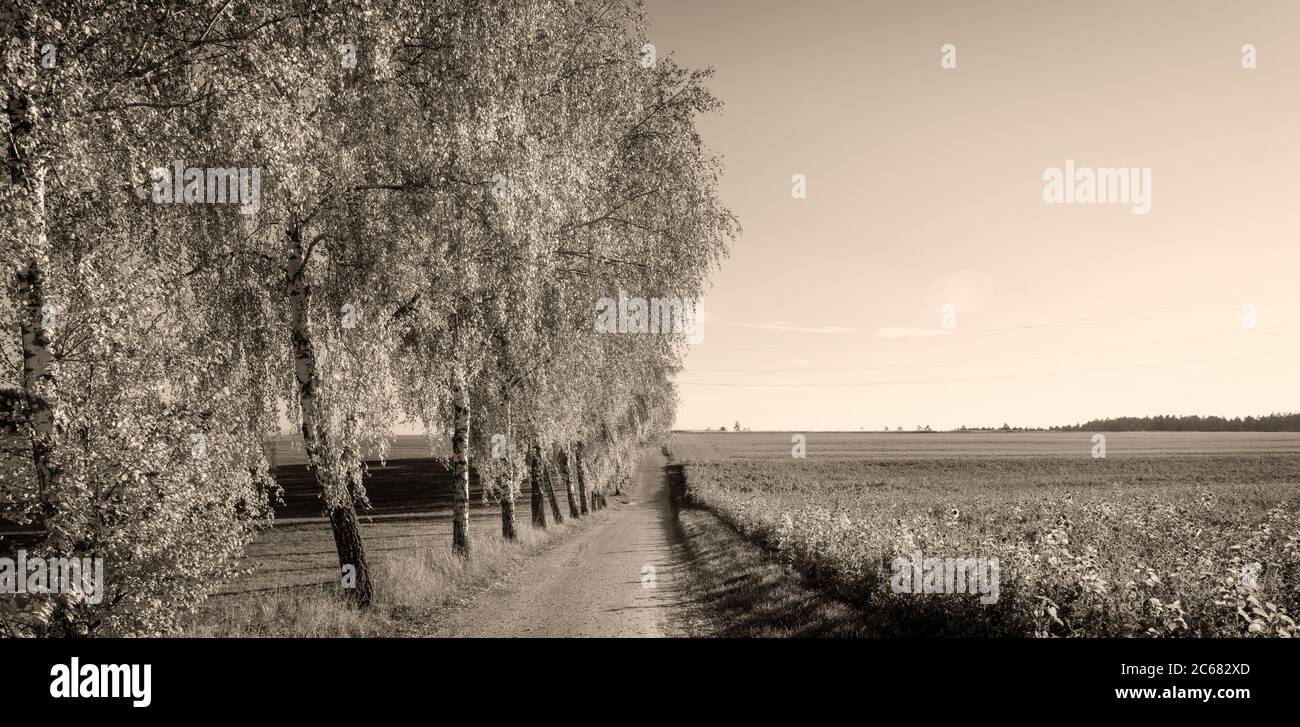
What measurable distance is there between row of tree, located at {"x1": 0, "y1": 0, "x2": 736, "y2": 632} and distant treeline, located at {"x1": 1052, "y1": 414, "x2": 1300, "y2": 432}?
19891cm

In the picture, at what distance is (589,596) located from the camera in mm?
13062

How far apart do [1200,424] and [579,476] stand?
724ft

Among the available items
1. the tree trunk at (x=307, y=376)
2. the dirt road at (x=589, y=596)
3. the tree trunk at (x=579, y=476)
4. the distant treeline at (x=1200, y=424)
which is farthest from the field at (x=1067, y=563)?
the distant treeline at (x=1200, y=424)

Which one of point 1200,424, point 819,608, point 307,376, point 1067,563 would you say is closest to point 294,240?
point 307,376

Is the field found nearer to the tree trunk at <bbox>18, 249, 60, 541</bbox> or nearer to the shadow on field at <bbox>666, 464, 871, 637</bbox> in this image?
the shadow on field at <bbox>666, 464, 871, 637</bbox>

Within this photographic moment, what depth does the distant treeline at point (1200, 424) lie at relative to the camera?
149375 mm

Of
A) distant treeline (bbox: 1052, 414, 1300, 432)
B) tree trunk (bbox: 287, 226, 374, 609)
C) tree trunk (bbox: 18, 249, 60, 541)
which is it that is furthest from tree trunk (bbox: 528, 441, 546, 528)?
distant treeline (bbox: 1052, 414, 1300, 432)

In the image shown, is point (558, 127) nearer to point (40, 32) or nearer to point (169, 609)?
point (40, 32)

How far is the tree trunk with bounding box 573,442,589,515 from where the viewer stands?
3059cm

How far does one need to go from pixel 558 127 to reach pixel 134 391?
28.8 feet

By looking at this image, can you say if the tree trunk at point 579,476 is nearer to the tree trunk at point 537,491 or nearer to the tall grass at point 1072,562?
the tree trunk at point 537,491
